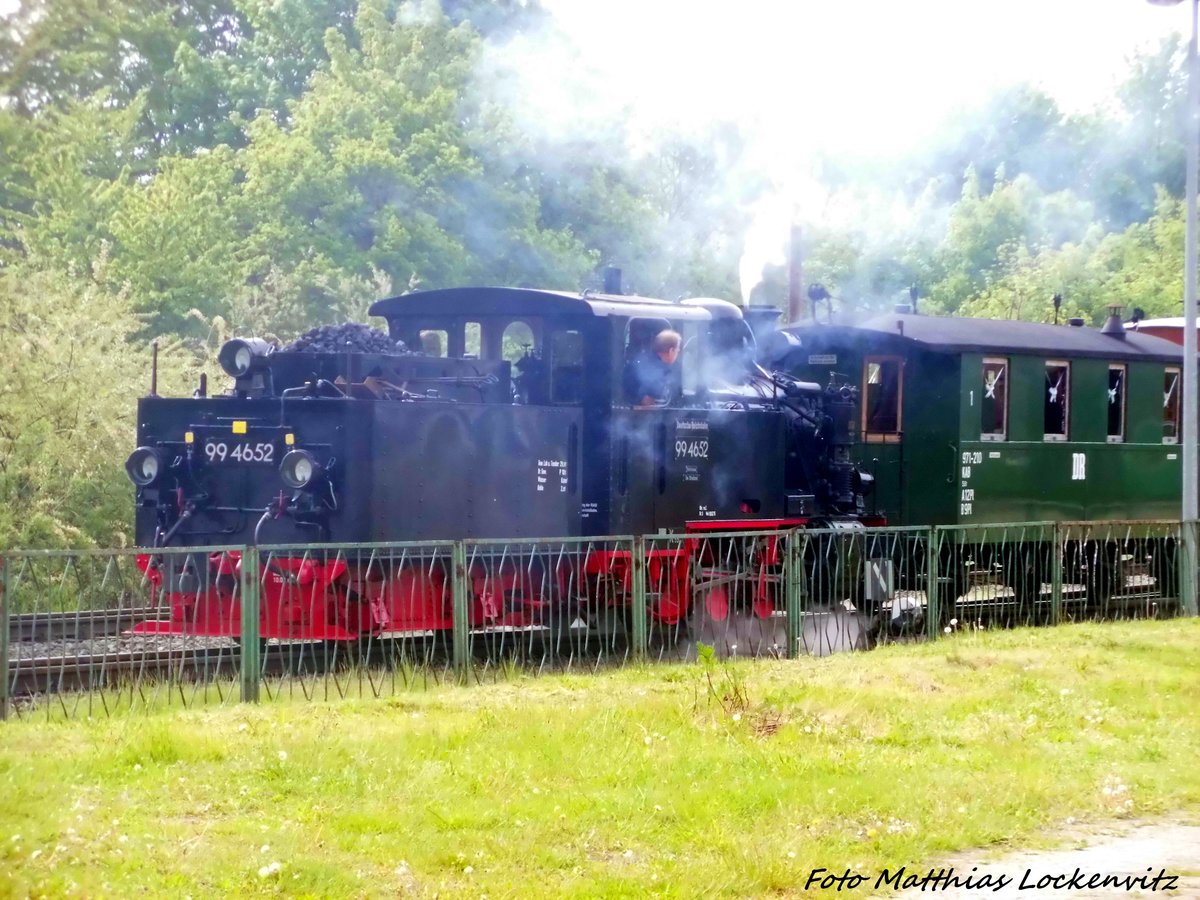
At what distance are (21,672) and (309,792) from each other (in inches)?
157

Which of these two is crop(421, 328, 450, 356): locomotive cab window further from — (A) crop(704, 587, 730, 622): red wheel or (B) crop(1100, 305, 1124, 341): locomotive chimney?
(B) crop(1100, 305, 1124, 341): locomotive chimney

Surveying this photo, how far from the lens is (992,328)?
1853 centimetres

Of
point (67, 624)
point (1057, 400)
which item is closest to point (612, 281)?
point (67, 624)

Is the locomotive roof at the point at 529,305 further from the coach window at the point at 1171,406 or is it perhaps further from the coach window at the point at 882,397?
the coach window at the point at 1171,406

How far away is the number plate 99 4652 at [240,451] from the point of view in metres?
12.9

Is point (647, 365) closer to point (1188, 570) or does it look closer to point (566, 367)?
point (566, 367)

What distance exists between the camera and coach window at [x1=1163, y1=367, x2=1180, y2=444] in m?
20.3

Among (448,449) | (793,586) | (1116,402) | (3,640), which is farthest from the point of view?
(1116,402)

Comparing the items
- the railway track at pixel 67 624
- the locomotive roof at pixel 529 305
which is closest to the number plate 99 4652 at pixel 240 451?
the railway track at pixel 67 624

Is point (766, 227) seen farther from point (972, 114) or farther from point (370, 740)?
point (972, 114)

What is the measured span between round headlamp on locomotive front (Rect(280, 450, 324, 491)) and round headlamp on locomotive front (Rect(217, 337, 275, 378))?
1.22m

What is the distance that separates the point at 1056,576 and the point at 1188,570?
200cm

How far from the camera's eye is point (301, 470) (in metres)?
12.5

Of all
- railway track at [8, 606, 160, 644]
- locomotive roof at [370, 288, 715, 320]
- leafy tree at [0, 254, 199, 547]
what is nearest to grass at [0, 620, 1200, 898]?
railway track at [8, 606, 160, 644]
